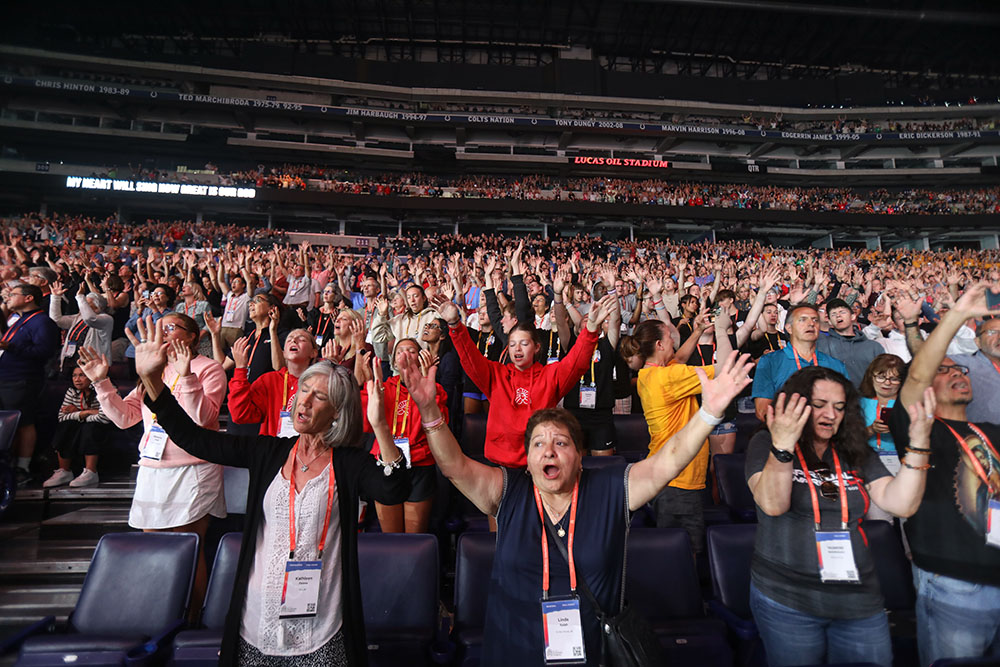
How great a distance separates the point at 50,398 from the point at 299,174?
2059cm

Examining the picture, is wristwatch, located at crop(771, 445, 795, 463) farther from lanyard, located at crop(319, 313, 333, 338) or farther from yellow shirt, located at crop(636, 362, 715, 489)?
lanyard, located at crop(319, 313, 333, 338)

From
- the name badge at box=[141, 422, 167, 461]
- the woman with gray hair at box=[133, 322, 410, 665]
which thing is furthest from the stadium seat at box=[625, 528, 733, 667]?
the name badge at box=[141, 422, 167, 461]

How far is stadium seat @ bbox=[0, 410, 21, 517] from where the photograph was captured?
9.43 feet

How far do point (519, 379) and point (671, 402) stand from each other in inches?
32.2

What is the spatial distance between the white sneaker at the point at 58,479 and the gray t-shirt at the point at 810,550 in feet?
14.4

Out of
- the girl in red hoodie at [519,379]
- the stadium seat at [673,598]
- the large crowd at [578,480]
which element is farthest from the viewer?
the girl in red hoodie at [519,379]

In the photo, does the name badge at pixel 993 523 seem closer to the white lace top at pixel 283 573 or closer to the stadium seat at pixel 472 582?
the stadium seat at pixel 472 582

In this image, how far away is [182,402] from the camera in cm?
215

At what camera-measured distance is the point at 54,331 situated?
3.49 metres

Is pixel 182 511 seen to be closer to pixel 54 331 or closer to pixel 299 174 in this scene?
pixel 54 331

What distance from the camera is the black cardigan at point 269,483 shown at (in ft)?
4.74

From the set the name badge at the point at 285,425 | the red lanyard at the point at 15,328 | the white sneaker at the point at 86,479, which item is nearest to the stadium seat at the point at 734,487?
the name badge at the point at 285,425

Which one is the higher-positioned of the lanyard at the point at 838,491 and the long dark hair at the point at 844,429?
the long dark hair at the point at 844,429

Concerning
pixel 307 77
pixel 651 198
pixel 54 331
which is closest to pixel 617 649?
pixel 54 331
